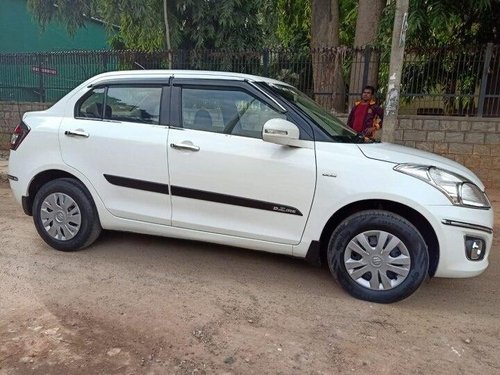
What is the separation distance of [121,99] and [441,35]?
21.4 feet

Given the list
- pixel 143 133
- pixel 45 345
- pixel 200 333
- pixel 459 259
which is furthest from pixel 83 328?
pixel 459 259

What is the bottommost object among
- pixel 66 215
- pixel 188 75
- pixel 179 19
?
pixel 66 215

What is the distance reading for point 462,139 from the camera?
7172 mm

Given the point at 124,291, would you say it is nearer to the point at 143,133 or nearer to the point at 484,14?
the point at 143,133

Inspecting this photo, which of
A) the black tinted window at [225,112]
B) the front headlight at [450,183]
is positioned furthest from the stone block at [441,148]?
the black tinted window at [225,112]

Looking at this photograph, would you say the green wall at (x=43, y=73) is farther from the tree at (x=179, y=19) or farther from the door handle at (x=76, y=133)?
the door handle at (x=76, y=133)

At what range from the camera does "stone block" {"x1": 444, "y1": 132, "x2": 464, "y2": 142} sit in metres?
7.17

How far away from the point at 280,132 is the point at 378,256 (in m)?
1.18

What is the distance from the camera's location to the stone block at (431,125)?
7.28 meters

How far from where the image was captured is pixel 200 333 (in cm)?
276

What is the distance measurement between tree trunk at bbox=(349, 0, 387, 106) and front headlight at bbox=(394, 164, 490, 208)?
487 cm

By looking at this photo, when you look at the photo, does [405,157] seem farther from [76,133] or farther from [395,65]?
[76,133]

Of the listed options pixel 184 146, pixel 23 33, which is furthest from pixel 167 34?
pixel 23 33

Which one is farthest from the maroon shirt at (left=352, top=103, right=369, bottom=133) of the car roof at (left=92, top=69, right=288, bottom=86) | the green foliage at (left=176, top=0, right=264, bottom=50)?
the green foliage at (left=176, top=0, right=264, bottom=50)
